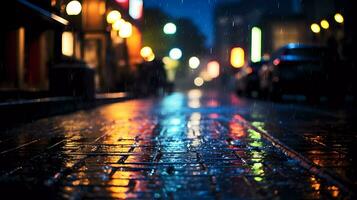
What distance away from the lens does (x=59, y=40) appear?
1720 cm

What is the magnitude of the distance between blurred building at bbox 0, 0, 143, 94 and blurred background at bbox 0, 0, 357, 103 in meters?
0.03

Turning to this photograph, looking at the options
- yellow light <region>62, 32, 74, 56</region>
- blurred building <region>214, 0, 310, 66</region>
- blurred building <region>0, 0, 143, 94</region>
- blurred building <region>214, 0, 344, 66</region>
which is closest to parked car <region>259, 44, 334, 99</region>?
blurred building <region>0, 0, 143, 94</region>

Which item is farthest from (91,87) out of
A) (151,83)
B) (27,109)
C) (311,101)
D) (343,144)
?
(151,83)

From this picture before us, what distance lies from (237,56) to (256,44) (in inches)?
459

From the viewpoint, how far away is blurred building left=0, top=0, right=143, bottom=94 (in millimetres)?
15101

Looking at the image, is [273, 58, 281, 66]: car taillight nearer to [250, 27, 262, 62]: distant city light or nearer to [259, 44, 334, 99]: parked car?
[259, 44, 334, 99]: parked car

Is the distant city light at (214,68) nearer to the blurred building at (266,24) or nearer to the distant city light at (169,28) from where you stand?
the blurred building at (266,24)

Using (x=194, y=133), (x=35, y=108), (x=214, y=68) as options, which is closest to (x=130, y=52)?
(x=35, y=108)

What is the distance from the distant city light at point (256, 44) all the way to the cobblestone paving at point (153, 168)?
51346 mm

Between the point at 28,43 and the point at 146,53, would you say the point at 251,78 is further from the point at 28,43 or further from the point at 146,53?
the point at 146,53

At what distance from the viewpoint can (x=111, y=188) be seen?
380cm

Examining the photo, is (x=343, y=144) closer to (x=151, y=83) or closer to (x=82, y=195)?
(x=82, y=195)

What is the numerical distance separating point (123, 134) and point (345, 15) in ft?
73.0

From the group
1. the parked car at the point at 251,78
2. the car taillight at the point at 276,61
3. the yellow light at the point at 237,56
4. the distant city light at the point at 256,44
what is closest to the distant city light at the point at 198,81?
the yellow light at the point at 237,56
